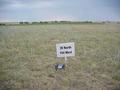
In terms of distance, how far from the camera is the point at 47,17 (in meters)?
3.06

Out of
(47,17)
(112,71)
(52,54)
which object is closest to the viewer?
Answer: (47,17)

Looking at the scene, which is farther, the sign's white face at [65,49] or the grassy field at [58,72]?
the sign's white face at [65,49]

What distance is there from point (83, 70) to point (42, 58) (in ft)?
3.74

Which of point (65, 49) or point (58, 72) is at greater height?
point (65, 49)

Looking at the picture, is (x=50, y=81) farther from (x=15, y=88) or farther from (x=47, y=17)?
(x=47, y=17)

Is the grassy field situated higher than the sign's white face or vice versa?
the sign's white face

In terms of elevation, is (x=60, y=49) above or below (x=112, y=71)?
above

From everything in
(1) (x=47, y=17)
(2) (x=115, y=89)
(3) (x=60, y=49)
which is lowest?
(2) (x=115, y=89)

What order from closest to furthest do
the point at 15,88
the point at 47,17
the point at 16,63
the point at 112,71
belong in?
the point at 15,88 < the point at 47,17 < the point at 112,71 < the point at 16,63

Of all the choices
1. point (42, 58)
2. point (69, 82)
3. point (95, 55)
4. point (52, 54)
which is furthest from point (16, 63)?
A: point (95, 55)

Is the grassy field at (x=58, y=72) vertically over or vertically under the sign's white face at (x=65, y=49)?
under

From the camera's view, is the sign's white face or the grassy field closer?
the grassy field

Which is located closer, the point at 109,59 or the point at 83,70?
the point at 83,70

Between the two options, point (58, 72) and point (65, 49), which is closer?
point (65, 49)
